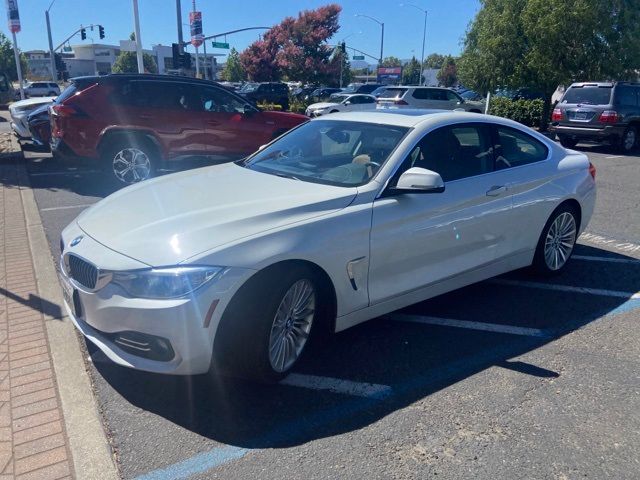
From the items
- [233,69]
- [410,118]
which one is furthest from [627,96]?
[233,69]

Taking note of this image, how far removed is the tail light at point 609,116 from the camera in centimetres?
1471

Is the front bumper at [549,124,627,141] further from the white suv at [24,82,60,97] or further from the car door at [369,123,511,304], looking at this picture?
the white suv at [24,82,60,97]

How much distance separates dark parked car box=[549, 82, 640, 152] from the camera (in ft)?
48.7

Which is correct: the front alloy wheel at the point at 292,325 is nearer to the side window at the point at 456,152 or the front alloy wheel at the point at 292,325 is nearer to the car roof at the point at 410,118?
the side window at the point at 456,152

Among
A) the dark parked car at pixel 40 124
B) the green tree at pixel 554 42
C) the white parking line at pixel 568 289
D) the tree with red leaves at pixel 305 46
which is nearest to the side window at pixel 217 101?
the dark parked car at pixel 40 124

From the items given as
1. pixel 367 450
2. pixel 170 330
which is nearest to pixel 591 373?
pixel 367 450

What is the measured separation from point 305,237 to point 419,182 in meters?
0.91

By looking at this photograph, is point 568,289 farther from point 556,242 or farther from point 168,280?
point 168,280

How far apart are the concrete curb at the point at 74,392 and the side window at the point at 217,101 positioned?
5.09m

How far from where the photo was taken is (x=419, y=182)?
12.0 ft

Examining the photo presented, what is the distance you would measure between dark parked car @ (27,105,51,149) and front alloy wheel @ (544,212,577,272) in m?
9.90

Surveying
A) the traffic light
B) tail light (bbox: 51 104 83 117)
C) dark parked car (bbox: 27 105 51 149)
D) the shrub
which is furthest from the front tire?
the traffic light

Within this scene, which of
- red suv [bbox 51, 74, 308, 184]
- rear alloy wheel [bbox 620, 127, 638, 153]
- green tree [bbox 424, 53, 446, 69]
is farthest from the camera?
green tree [bbox 424, 53, 446, 69]

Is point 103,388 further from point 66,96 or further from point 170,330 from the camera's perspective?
point 66,96
